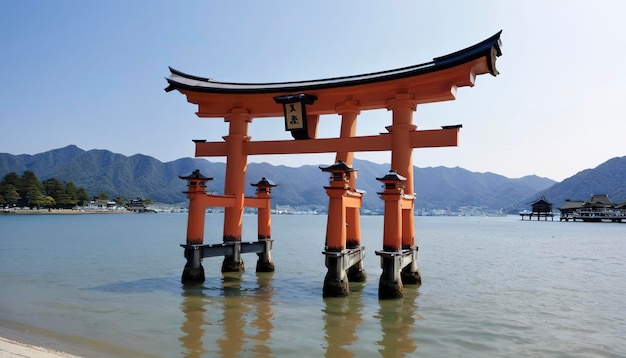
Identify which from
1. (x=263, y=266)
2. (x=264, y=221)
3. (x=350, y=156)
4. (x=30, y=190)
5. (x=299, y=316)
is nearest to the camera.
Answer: (x=299, y=316)

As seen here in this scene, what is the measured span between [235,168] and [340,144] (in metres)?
3.74

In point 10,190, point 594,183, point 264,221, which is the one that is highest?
point 594,183

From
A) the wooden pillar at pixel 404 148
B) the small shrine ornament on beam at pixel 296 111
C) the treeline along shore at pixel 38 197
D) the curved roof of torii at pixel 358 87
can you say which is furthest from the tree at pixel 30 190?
the wooden pillar at pixel 404 148

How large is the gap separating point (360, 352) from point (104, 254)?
73.6 ft

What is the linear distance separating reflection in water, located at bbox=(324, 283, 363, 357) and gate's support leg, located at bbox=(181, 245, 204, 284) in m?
4.52

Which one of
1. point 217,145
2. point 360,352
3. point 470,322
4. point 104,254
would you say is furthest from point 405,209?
point 104,254

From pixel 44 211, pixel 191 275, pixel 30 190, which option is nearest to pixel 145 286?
pixel 191 275

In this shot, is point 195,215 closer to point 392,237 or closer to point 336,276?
point 336,276

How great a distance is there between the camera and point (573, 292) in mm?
14898

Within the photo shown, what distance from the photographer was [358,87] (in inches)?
501

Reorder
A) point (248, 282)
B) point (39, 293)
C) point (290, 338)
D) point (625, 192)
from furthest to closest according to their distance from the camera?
point (625, 192) < point (248, 282) < point (39, 293) < point (290, 338)

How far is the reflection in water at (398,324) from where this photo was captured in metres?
7.90

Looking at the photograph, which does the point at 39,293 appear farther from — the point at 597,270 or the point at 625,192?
the point at 625,192

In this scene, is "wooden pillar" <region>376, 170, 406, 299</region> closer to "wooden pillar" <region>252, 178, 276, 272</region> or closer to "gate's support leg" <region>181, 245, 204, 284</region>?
"gate's support leg" <region>181, 245, 204, 284</region>
